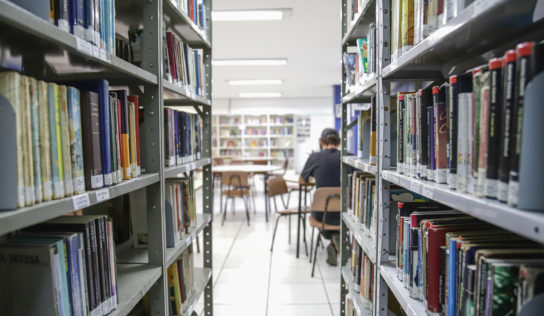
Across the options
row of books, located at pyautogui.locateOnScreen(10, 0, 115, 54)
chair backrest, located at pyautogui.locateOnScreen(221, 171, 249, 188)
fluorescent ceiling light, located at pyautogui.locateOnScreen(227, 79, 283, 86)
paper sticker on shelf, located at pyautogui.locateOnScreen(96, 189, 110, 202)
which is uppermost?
fluorescent ceiling light, located at pyautogui.locateOnScreen(227, 79, 283, 86)

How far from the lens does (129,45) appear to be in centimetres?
146

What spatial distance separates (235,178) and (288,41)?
2232 mm

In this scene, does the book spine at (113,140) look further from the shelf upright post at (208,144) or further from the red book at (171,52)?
the shelf upright post at (208,144)

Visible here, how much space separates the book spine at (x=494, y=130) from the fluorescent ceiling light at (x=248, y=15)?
3520 mm

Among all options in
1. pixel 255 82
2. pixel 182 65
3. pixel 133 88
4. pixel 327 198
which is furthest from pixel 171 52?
pixel 255 82

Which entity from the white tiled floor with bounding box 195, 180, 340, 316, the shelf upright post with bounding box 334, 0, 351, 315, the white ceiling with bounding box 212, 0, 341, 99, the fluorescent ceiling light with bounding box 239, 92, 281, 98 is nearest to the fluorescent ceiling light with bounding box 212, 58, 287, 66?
the white ceiling with bounding box 212, 0, 341, 99

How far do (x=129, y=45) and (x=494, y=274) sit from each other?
152 cm

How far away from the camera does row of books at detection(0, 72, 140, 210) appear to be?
2.13ft

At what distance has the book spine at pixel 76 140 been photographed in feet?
2.75

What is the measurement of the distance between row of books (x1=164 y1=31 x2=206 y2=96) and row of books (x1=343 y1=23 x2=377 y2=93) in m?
0.92

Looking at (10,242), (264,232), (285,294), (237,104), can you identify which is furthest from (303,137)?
(10,242)

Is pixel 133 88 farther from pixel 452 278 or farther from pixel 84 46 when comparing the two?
pixel 452 278

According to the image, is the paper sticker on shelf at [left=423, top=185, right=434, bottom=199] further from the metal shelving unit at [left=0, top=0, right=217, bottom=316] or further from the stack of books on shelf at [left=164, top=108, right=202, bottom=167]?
the stack of books on shelf at [left=164, top=108, right=202, bottom=167]

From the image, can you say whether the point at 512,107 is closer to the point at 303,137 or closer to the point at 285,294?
the point at 285,294
